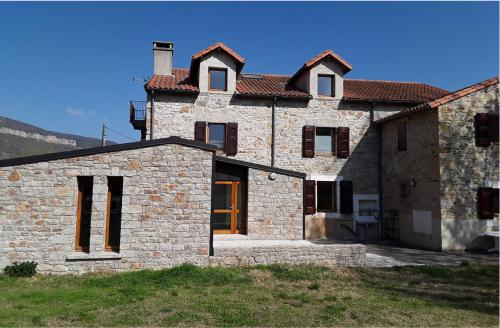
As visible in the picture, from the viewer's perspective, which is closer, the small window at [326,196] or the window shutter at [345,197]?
the window shutter at [345,197]

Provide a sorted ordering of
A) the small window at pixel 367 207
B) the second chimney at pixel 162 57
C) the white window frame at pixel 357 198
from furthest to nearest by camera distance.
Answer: the second chimney at pixel 162 57 < the small window at pixel 367 207 < the white window frame at pixel 357 198

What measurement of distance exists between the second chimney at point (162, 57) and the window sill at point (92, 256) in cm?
1024

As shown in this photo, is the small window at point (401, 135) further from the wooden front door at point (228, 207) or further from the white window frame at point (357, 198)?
the wooden front door at point (228, 207)

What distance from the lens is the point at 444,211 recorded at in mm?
11570

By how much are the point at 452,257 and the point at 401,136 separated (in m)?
5.33

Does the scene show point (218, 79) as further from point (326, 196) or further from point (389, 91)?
point (389, 91)

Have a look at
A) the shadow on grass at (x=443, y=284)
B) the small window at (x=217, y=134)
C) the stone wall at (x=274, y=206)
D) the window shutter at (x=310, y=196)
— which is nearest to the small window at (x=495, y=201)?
the shadow on grass at (x=443, y=284)

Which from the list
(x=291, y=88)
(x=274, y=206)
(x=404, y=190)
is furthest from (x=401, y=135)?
(x=274, y=206)

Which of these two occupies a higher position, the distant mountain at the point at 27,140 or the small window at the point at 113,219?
the distant mountain at the point at 27,140

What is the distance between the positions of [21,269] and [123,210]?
2.42 meters

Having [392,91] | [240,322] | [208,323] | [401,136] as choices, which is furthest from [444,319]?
[392,91]

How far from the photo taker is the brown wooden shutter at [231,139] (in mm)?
14023

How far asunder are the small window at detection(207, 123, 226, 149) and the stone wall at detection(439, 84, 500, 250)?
332 inches

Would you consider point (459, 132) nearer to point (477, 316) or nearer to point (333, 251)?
point (333, 251)
